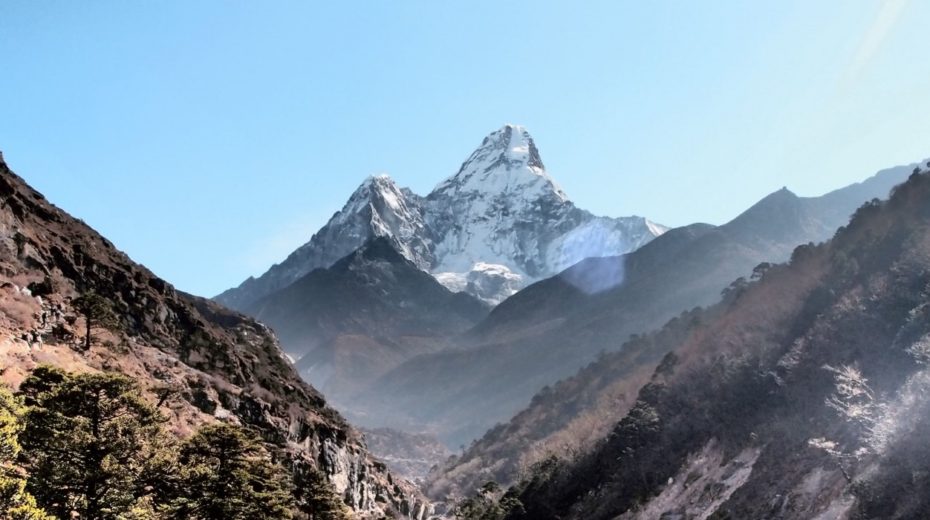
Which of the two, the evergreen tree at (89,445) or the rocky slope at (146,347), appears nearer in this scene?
the evergreen tree at (89,445)

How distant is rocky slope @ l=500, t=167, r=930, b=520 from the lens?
194ft

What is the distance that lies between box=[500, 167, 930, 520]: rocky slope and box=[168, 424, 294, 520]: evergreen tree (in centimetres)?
4626

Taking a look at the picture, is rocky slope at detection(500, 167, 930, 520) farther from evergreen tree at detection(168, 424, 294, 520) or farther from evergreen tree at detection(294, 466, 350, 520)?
evergreen tree at detection(168, 424, 294, 520)

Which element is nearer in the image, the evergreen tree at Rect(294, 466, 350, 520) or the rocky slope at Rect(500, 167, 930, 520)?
the evergreen tree at Rect(294, 466, 350, 520)

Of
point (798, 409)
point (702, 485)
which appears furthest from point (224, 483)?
point (798, 409)

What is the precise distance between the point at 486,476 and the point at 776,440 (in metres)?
109

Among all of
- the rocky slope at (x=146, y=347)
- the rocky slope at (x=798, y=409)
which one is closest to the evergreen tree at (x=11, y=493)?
the rocky slope at (x=146, y=347)

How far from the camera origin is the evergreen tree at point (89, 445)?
2639cm

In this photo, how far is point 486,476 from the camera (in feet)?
571

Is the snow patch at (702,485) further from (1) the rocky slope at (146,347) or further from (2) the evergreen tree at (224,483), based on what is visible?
(2) the evergreen tree at (224,483)

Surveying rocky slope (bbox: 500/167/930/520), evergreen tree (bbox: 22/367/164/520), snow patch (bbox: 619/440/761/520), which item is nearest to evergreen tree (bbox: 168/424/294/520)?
evergreen tree (bbox: 22/367/164/520)

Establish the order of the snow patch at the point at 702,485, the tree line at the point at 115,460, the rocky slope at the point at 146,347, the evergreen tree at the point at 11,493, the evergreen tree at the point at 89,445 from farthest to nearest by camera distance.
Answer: the snow patch at the point at 702,485, the rocky slope at the point at 146,347, the evergreen tree at the point at 89,445, the tree line at the point at 115,460, the evergreen tree at the point at 11,493

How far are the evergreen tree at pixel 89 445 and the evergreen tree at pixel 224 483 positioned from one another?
2136 millimetres

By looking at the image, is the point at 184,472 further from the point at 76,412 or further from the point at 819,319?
the point at 819,319
